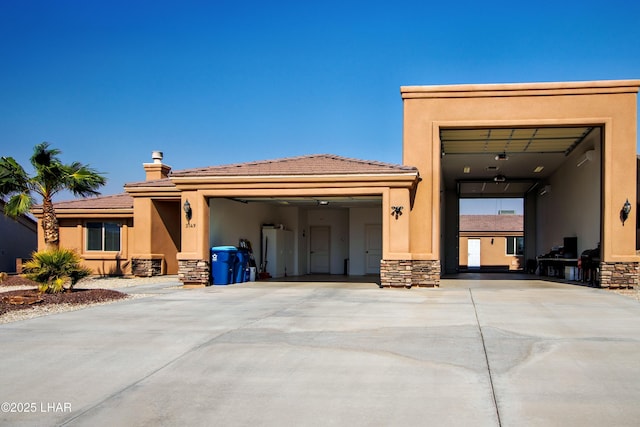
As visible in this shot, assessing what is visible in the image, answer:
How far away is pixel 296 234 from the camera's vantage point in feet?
80.6

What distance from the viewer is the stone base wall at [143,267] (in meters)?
21.5

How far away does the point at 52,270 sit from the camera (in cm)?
1380

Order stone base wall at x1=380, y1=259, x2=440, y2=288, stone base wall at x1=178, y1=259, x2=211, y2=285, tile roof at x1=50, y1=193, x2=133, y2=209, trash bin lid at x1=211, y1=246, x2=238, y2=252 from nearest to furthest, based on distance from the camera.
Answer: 1. stone base wall at x1=380, y1=259, x2=440, y2=288
2. stone base wall at x1=178, y1=259, x2=211, y2=285
3. trash bin lid at x1=211, y1=246, x2=238, y2=252
4. tile roof at x1=50, y1=193, x2=133, y2=209

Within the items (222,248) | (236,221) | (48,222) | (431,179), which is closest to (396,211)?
(431,179)

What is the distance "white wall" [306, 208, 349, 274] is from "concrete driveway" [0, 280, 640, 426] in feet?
43.4

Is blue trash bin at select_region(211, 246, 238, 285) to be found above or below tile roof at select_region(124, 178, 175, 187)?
below

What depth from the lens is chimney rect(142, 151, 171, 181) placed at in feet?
77.3

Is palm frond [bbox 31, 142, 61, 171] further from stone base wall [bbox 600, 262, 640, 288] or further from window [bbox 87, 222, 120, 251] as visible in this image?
stone base wall [bbox 600, 262, 640, 288]

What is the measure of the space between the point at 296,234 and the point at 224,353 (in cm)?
1682

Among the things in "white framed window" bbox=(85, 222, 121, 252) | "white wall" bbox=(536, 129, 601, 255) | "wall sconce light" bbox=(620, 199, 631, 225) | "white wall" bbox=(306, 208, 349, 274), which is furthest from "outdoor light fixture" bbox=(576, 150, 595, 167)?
"white framed window" bbox=(85, 222, 121, 252)

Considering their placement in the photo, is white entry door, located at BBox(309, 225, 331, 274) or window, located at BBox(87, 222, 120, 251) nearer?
window, located at BBox(87, 222, 120, 251)

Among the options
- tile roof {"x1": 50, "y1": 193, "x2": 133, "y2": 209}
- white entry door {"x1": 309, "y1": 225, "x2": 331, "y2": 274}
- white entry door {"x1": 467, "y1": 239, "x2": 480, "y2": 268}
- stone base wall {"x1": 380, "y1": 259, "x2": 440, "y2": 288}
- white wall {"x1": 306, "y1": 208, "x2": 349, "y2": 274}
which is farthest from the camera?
white entry door {"x1": 467, "y1": 239, "x2": 480, "y2": 268}

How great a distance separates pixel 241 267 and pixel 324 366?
39.6ft

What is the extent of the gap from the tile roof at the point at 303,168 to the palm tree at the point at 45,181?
3.11 m
